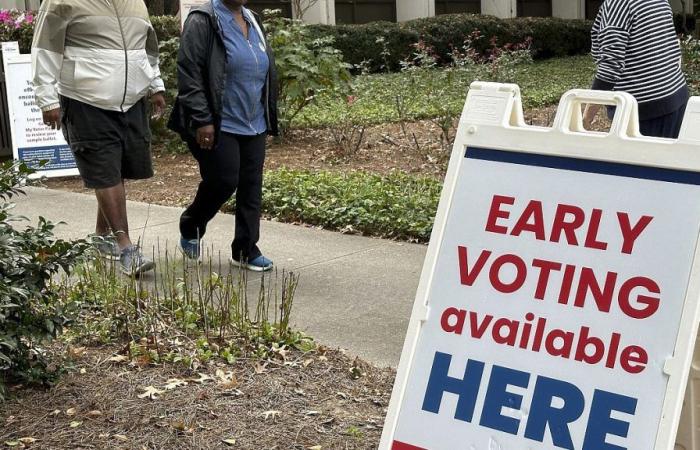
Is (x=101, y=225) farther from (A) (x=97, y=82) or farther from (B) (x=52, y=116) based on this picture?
(A) (x=97, y=82)

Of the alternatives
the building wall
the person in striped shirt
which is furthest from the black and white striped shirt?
the building wall

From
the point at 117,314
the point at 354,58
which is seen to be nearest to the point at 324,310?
the point at 117,314

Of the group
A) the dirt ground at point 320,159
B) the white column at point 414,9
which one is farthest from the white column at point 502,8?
the dirt ground at point 320,159

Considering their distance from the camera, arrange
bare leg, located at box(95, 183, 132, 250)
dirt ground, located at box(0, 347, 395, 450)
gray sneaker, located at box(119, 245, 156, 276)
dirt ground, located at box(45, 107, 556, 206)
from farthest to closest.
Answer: dirt ground, located at box(45, 107, 556, 206) < bare leg, located at box(95, 183, 132, 250) < gray sneaker, located at box(119, 245, 156, 276) < dirt ground, located at box(0, 347, 395, 450)

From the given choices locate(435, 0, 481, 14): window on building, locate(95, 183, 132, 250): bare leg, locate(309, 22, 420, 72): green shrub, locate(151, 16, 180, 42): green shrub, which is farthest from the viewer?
locate(435, 0, 481, 14): window on building

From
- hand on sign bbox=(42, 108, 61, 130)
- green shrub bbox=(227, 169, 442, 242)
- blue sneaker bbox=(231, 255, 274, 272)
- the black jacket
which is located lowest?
blue sneaker bbox=(231, 255, 274, 272)

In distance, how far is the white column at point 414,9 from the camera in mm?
27312

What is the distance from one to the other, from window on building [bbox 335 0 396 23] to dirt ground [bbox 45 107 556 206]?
1536 cm

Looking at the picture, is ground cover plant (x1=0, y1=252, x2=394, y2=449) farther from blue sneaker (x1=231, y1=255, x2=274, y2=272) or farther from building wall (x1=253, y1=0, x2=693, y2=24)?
building wall (x1=253, y1=0, x2=693, y2=24)

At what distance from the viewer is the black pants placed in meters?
5.89

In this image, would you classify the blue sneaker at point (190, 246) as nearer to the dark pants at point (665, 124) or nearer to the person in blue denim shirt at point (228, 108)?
the person in blue denim shirt at point (228, 108)

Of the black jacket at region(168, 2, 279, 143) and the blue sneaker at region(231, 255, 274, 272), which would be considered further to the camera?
the blue sneaker at region(231, 255, 274, 272)

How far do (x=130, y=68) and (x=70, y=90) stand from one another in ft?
1.25

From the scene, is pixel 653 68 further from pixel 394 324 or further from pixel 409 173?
pixel 409 173
